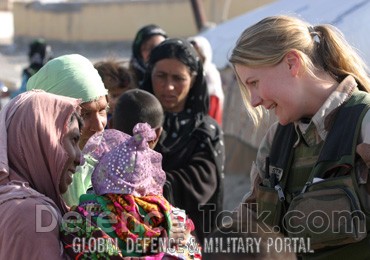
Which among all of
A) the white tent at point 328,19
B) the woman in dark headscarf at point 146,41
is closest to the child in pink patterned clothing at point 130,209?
the white tent at point 328,19

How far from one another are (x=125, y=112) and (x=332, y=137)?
1.41 metres

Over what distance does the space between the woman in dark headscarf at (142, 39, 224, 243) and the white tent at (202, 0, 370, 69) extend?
24.9 inches

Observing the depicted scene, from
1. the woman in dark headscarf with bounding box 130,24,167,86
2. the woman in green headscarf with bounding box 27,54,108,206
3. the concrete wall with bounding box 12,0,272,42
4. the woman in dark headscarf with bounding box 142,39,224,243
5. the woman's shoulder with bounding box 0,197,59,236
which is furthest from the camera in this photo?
the concrete wall with bounding box 12,0,272,42

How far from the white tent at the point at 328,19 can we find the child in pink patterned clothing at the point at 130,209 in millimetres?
2414

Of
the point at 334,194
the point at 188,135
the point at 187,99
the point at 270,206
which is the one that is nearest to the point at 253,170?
the point at 270,206

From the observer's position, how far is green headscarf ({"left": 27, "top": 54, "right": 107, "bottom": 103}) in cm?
378

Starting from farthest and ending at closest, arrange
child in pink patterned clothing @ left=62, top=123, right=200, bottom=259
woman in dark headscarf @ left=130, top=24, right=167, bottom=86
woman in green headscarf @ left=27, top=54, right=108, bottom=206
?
woman in dark headscarf @ left=130, top=24, right=167, bottom=86 → woman in green headscarf @ left=27, top=54, right=108, bottom=206 → child in pink patterned clothing @ left=62, top=123, right=200, bottom=259

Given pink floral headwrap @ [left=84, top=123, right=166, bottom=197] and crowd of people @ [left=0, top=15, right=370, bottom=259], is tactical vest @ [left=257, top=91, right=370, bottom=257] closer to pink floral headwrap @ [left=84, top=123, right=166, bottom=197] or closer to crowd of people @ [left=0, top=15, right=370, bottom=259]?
crowd of people @ [left=0, top=15, right=370, bottom=259]

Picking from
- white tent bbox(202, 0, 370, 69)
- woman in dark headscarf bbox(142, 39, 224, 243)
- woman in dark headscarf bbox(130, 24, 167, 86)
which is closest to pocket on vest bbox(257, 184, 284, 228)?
woman in dark headscarf bbox(142, 39, 224, 243)

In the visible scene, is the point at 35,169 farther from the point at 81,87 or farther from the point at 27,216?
the point at 81,87

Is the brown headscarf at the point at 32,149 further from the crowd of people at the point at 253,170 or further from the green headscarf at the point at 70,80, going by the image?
the green headscarf at the point at 70,80

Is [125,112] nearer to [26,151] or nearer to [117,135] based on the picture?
[117,135]

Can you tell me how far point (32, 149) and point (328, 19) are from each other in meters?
5.30

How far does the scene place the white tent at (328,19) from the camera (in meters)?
7.02
